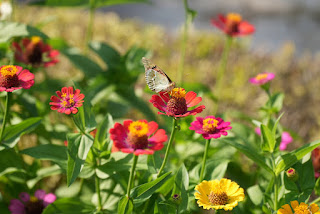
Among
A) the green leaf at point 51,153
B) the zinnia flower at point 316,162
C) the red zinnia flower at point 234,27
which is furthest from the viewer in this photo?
the red zinnia flower at point 234,27

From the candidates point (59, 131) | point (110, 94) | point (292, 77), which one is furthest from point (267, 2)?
point (59, 131)

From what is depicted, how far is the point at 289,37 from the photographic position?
5203 millimetres

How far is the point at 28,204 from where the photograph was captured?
118 cm

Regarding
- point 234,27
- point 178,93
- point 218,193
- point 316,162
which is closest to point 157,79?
point 178,93

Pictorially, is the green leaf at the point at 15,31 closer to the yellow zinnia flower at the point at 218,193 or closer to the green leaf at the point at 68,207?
the green leaf at the point at 68,207

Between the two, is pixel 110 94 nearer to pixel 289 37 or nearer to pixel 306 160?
pixel 306 160

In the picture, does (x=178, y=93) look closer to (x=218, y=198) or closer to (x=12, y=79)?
(x=218, y=198)

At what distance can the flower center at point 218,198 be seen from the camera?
2.82ft

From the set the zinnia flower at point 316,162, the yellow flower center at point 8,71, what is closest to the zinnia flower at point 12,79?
the yellow flower center at point 8,71

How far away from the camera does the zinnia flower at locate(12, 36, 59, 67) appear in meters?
1.37

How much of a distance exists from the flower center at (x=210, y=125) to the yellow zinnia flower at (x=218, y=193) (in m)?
0.12

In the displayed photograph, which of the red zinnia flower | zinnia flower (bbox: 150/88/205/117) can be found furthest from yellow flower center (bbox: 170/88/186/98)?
the red zinnia flower

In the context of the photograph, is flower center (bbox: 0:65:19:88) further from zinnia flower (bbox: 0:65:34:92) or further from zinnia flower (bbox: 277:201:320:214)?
zinnia flower (bbox: 277:201:320:214)

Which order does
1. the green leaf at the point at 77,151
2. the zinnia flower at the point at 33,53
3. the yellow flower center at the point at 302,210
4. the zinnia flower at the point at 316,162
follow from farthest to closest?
the zinnia flower at the point at 33,53 → the zinnia flower at the point at 316,162 → the green leaf at the point at 77,151 → the yellow flower center at the point at 302,210
